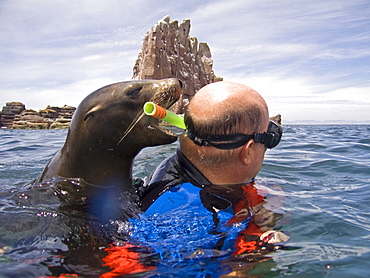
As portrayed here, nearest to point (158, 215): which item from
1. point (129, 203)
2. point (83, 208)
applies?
point (129, 203)

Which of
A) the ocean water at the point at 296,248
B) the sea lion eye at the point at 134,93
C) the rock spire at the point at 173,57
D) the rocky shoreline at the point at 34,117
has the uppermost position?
the rock spire at the point at 173,57

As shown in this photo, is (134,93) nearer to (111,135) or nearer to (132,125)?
(132,125)

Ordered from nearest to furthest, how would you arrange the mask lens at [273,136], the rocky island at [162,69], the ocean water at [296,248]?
1. the ocean water at [296,248]
2. the mask lens at [273,136]
3. the rocky island at [162,69]

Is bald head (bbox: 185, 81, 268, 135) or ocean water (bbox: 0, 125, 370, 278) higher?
bald head (bbox: 185, 81, 268, 135)

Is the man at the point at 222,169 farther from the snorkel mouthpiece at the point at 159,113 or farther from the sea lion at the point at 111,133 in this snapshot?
the sea lion at the point at 111,133

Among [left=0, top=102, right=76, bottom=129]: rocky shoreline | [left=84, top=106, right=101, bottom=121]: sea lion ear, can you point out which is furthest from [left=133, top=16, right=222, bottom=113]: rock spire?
[left=84, top=106, right=101, bottom=121]: sea lion ear

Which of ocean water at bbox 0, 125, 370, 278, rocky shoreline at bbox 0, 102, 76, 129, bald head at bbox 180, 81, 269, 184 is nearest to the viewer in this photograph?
ocean water at bbox 0, 125, 370, 278

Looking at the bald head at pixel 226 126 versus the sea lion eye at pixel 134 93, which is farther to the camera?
the sea lion eye at pixel 134 93

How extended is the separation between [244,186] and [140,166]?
3.51m

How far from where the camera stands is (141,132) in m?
2.94

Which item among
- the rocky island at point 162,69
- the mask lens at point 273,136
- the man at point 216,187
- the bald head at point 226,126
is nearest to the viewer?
the man at point 216,187

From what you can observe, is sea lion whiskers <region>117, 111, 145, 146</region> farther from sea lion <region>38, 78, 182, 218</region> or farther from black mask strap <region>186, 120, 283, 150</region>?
black mask strap <region>186, 120, 283, 150</region>

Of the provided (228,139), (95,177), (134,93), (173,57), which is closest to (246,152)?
(228,139)

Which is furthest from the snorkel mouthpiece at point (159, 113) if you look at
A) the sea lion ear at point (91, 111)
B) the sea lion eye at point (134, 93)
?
the sea lion ear at point (91, 111)
